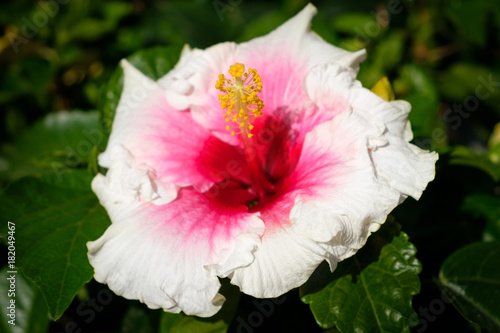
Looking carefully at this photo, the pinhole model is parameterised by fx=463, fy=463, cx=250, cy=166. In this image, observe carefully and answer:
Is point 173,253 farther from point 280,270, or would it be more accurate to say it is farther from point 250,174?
point 250,174

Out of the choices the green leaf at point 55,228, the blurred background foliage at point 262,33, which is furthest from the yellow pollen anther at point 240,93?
the blurred background foliage at point 262,33

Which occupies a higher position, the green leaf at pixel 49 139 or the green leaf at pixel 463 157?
the green leaf at pixel 463 157

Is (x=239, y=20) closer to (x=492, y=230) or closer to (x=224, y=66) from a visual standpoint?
(x=224, y=66)

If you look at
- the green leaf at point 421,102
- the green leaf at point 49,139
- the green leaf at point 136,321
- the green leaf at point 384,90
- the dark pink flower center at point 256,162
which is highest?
the green leaf at point 384,90

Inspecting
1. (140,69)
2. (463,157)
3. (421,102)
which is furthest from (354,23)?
(140,69)

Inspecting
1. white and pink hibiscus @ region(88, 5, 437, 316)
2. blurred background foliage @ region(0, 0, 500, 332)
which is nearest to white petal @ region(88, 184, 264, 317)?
white and pink hibiscus @ region(88, 5, 437, 316)

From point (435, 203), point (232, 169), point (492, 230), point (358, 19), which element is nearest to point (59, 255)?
point (232, 169)

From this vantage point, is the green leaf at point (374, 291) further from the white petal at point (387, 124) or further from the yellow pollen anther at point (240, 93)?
the yellow pollen anther at point (240, 93)
